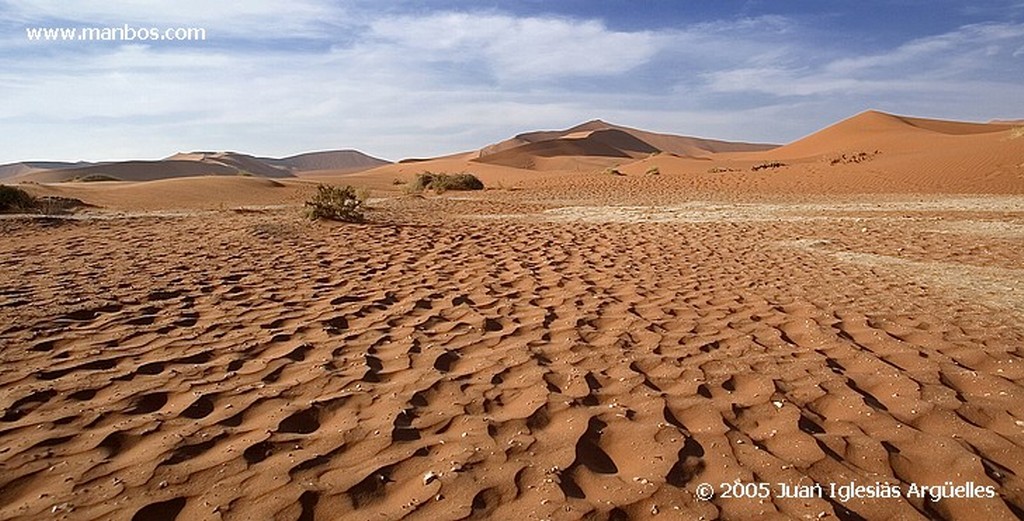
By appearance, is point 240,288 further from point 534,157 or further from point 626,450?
point 534,157

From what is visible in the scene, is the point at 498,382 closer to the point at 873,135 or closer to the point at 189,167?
the point at 873,135

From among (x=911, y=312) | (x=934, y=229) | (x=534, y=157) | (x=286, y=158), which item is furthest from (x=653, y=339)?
(x=286, y=158)

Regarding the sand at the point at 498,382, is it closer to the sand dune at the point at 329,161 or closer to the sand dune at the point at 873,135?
the sand dune at the point at 873,135

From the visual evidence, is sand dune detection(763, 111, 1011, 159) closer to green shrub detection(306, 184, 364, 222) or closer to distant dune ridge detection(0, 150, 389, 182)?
green shrub detection(306, 184, 364, 222)

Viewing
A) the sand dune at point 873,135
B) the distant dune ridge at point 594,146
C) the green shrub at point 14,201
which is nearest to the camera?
the green shrub at point 14,201

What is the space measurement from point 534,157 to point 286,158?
101572mm

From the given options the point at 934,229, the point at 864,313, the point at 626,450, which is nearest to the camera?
the point at 626,450

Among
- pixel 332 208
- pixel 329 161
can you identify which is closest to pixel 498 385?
pixel 332 208

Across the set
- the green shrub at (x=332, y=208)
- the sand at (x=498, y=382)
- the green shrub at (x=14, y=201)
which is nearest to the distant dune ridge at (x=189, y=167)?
the green shrub at (x=14, y=201)

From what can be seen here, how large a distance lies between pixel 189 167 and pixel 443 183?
49424 millimetres

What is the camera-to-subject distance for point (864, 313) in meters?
5.12

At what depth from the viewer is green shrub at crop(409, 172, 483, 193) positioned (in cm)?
2572

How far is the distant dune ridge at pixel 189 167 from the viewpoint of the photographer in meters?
55.3

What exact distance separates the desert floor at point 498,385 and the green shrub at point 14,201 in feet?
24.9
